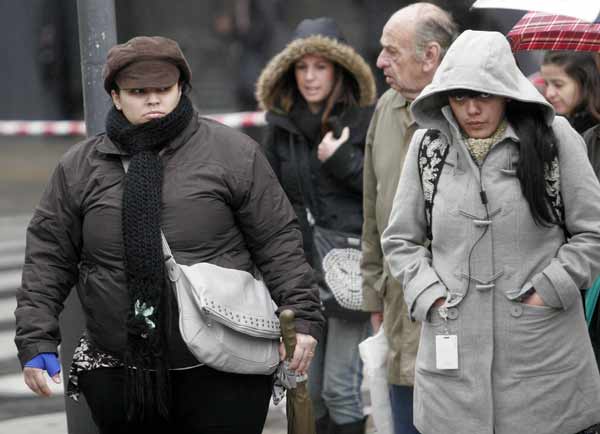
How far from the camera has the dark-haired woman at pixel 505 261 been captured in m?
4.23

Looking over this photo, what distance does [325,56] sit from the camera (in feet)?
21.1

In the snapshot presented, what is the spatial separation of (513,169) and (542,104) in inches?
8.8

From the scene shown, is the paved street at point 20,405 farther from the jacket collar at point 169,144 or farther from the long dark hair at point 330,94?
the jacket collar at point 169,144

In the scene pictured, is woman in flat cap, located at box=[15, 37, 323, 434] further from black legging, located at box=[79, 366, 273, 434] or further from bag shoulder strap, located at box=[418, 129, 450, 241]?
bag shoulder strap, located at box=[418, 129, 450, 241]

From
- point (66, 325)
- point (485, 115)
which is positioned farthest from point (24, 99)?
point (485, 115)

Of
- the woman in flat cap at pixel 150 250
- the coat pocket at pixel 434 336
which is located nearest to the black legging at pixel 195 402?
the woman in flat cap at pixel 150 250

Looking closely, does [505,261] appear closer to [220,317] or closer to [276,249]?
[276,249]

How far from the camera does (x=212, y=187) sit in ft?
14.5

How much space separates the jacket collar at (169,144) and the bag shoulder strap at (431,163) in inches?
→ 29.7

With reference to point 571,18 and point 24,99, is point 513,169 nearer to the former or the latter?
point 571,18

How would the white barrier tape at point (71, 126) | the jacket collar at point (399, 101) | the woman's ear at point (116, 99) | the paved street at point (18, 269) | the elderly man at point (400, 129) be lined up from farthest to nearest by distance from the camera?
the white barrier tape at point (71, 126) < the paved street at point (18, 269) < the jacket collar at point (399, 101) < the elderly man at point (400, 129) < the woman's ear at point (116, 99)

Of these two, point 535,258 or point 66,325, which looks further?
point 66,325

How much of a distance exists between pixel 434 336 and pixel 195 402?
0.80 meters

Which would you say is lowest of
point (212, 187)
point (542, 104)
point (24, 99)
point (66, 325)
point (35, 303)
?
point (24, 99)
